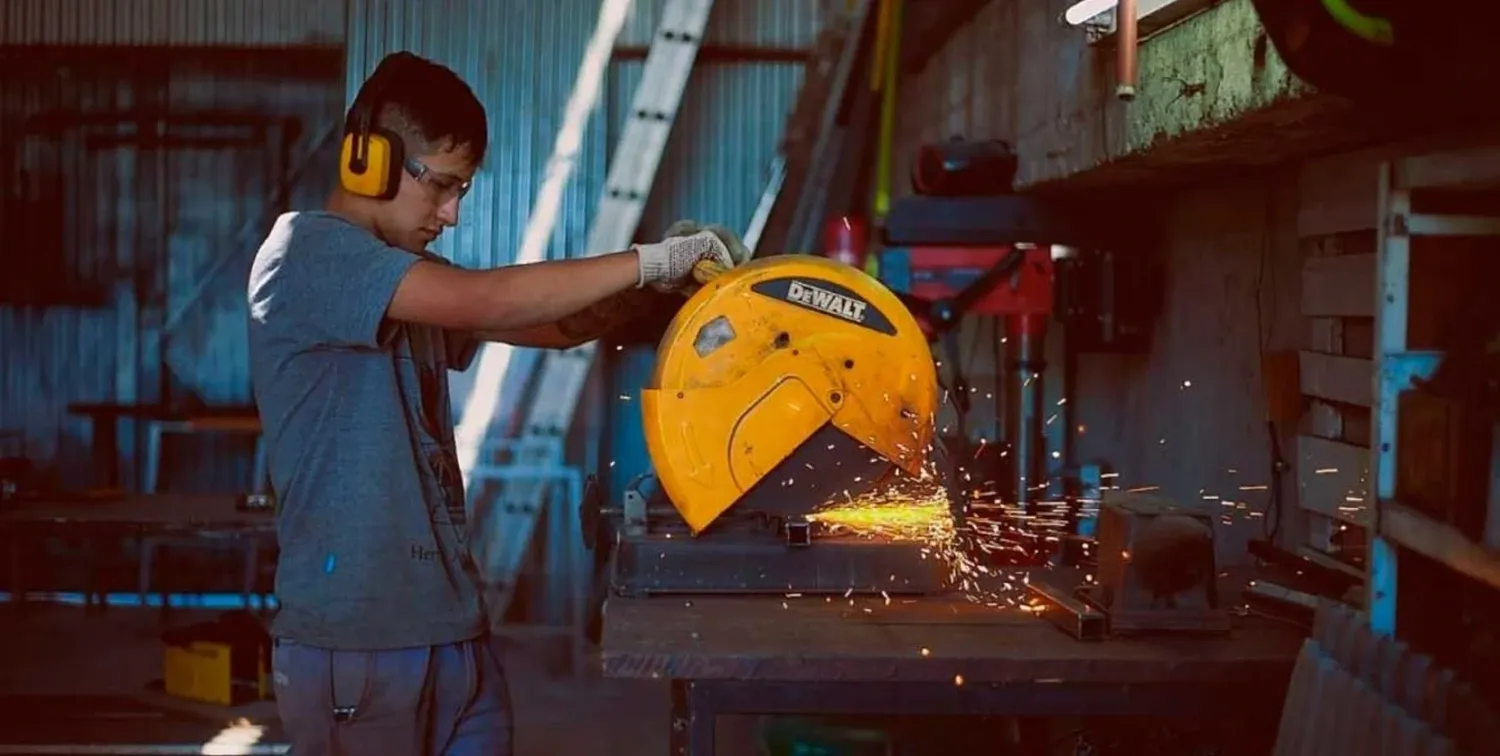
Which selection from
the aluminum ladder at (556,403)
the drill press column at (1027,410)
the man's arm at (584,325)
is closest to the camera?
the man's arm at (584,325)

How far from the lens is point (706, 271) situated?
7.85ft

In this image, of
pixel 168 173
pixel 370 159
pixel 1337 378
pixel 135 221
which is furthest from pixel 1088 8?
pixel 135 221

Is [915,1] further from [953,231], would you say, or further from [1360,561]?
[1360,561]

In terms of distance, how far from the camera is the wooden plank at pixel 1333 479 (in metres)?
2.90

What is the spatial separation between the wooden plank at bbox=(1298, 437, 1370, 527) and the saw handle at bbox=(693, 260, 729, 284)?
1253 millimetres

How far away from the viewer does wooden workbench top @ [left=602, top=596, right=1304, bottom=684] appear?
2211 millimetres

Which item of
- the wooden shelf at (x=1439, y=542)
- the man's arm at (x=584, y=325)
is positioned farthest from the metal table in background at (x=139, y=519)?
the wooden shelf at (x=1439, y=542)

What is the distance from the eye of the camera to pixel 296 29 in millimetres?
5977

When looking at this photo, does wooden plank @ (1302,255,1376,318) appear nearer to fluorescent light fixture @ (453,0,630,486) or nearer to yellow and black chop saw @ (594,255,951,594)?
yellow and black chop saw @ (594,255,951,594)

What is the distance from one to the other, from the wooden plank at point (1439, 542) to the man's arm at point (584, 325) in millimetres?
1167

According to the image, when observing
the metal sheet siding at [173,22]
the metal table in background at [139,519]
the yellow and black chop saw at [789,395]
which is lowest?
the metal table in background at [139,519]

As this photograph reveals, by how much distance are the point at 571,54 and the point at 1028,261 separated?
7.66 feet

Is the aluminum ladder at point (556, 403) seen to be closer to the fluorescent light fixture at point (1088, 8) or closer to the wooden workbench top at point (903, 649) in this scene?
the fluorescent light fixture at point (1088, 8)

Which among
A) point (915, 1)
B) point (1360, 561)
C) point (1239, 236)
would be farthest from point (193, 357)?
point (1360, 561)
